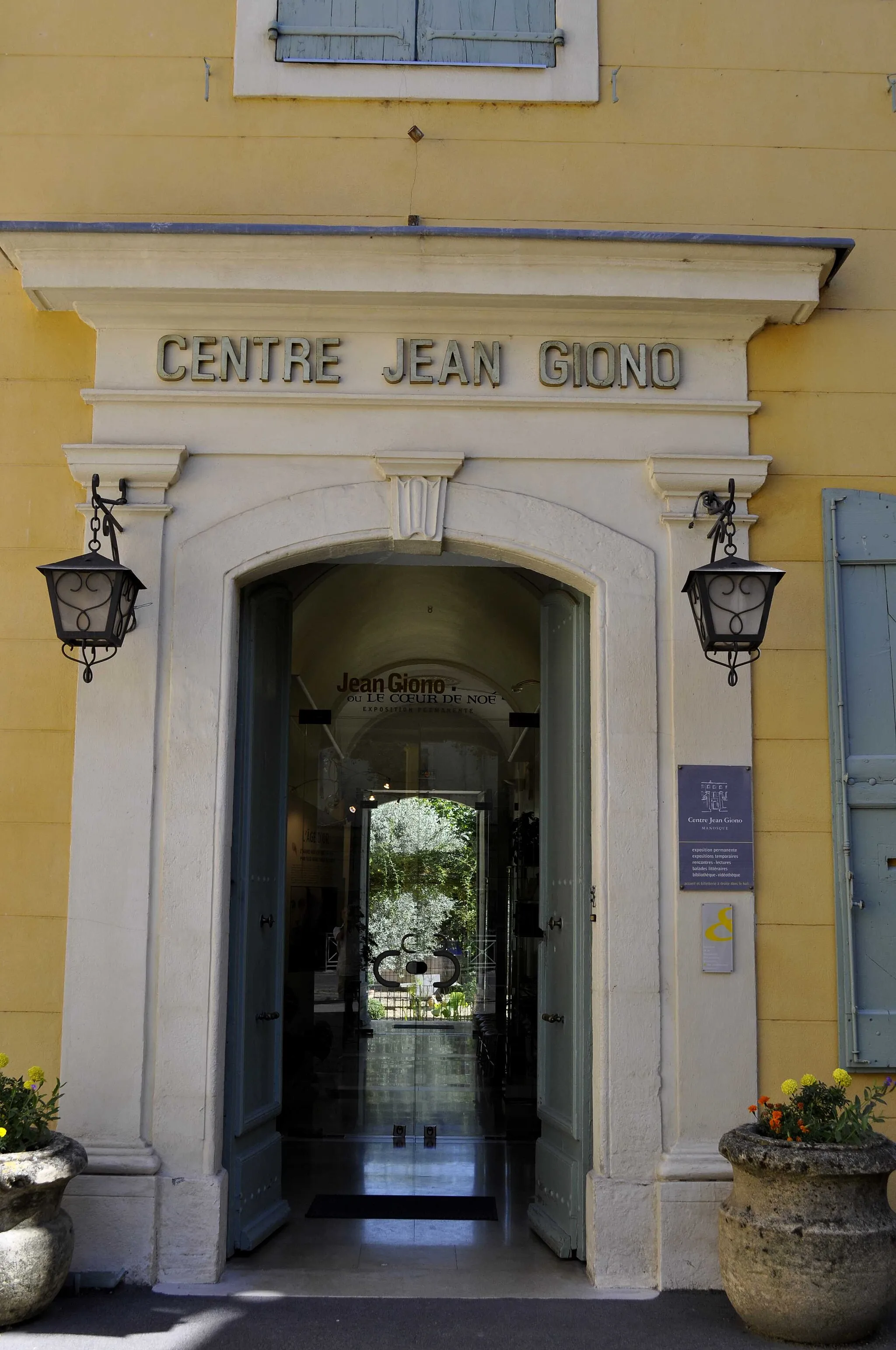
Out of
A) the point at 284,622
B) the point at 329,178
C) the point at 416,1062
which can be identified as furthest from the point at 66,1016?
the point at 416,1062

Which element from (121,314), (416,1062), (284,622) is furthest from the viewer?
(416,1062)

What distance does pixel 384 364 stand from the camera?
216 inches

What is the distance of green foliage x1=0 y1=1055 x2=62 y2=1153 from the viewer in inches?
174

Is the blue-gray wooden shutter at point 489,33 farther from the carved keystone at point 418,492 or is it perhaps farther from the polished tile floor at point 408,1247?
the polished tile floor at point 408,1247

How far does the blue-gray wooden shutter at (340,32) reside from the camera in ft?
18.8

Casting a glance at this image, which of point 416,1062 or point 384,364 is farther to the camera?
point 416,1062

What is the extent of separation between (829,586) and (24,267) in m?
3.69

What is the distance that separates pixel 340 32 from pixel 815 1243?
5430mm

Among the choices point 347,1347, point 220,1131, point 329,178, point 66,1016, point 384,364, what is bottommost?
point 347,1347

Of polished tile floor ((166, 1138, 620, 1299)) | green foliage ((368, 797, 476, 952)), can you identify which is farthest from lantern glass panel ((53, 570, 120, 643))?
green foliage ((368, 797, 476, 952))

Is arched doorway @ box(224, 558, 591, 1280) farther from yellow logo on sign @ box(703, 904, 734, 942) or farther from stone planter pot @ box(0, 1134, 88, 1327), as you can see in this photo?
stone planter pot @ box(0, 1134, 88, 1327)

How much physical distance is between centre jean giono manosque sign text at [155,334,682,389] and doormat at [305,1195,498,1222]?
157 inches

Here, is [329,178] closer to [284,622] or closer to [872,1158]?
[284,622]

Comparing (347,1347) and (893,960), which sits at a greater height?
(893,960)
